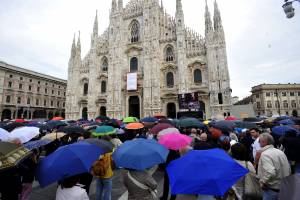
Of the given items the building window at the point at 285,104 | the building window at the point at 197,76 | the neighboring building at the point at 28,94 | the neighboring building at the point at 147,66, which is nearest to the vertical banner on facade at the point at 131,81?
the neighboring building at the point at 147,66

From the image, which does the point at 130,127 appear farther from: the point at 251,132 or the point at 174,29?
the point at 174,29

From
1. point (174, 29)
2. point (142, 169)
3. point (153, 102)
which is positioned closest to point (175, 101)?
point (153, 102)

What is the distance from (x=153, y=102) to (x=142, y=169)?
80.9 ft

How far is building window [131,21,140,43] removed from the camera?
31953mm

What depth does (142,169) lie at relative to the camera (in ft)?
9.07

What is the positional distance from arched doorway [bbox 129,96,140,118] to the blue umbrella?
27.6 m

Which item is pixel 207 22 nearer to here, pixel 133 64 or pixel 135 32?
pixel 135 32

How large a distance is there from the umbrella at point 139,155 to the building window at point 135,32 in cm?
3084

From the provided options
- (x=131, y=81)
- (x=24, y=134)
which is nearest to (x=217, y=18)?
(x=131, y=81)

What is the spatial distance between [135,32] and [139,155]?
32244mm

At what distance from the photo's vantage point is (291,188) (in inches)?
54.2

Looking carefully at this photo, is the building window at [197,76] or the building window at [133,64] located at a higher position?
the building window at [133,64]

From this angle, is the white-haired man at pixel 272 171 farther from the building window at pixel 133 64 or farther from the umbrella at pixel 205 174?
the building window at pixel 133 64

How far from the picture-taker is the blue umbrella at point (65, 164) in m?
2.34
